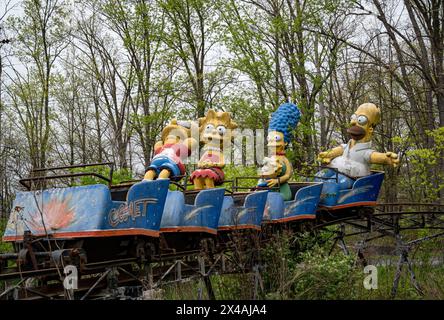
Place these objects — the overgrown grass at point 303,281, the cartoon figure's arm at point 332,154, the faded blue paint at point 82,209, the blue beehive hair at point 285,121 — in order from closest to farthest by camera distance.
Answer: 1. the faded blue paint at point 82,209
2. the overgrown grass at point 303,281
3. the blue beehive hair at point 285,121
4. the cartoon figure's arm at point 332,154

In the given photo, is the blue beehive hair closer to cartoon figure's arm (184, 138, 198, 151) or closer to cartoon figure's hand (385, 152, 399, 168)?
cartoon figure's hand (385, 152, 399, 168)

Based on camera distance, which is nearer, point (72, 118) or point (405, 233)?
point (405, 233)

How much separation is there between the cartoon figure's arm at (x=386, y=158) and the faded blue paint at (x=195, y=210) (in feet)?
11.7

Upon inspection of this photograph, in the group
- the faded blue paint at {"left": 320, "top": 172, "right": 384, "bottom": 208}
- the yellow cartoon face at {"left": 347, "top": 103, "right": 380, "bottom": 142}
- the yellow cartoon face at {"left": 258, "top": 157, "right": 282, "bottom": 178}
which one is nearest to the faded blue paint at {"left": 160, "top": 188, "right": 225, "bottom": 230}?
the yellow cartoon face at {"left": 258, "top": 157, "right": 282, "bottom": 178}

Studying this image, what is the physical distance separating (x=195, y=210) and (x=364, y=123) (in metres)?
4.46

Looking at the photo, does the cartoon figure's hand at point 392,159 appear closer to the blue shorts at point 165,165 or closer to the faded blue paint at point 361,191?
the faded blue paint at point 361,191

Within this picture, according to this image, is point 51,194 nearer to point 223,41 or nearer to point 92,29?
point 223,41

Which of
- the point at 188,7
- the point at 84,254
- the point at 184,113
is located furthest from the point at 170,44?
the point at 84,254

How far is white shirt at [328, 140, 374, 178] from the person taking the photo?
1068 cm

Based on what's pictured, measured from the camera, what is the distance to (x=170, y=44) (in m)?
23.1

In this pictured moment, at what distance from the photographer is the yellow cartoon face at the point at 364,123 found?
10.9 meters

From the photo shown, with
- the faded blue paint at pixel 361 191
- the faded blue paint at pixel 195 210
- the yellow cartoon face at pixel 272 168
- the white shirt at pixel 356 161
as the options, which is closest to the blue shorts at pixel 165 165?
the faded blue paint at pixel 195 210

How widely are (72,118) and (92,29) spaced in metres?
6.01

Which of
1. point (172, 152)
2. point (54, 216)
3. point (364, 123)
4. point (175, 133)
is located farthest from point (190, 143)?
point (364, 123)
